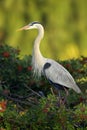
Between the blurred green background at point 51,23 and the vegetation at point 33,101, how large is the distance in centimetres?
1036

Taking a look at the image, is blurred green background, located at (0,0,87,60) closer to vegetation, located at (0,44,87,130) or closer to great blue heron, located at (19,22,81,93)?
vegetation, located at (0,44,87,130)

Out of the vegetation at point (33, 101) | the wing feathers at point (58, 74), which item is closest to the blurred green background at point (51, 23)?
the vegetation at point (33, 101)

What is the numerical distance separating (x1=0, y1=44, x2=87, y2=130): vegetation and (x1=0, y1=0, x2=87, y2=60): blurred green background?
34.0ft

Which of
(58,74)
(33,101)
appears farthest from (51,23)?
(33,101)

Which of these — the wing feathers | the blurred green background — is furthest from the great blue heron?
the blurred green background

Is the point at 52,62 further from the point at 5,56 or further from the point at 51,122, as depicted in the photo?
the point at 51,122

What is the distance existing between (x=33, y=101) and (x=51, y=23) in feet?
48.2

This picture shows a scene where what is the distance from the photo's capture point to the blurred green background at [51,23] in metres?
23.8

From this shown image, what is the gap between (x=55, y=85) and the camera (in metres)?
12.5

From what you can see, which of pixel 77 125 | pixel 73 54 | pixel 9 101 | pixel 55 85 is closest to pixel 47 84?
pixel 55 85

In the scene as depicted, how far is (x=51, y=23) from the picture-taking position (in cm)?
2489

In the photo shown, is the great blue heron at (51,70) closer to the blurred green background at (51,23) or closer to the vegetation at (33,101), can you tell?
the vegetation at (33,101)

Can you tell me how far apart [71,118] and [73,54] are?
14.0m

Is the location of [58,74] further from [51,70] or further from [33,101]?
[33,101]
